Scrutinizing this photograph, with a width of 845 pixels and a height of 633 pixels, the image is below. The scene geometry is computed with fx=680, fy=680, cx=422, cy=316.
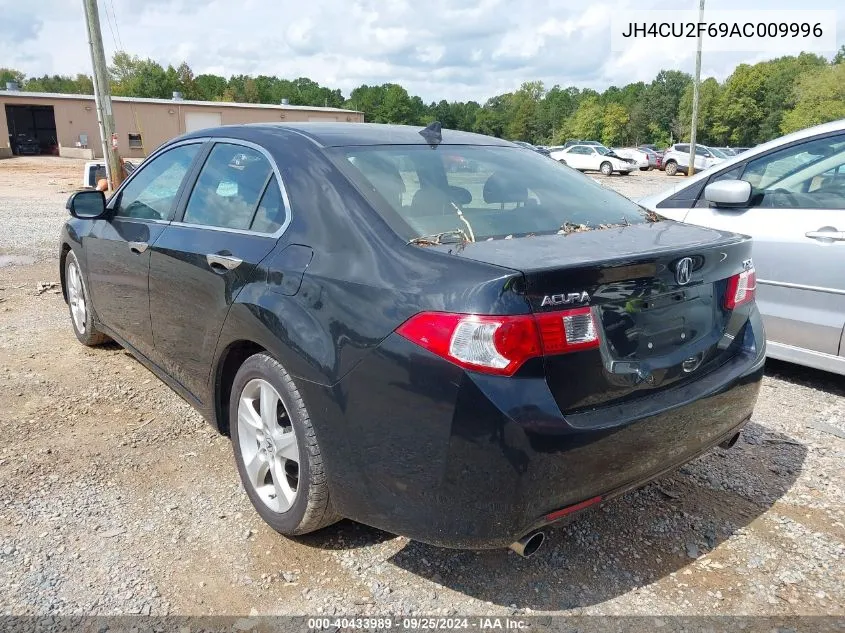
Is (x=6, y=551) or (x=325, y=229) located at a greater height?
(x=325, y=229)

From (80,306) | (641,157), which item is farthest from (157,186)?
(641,157)

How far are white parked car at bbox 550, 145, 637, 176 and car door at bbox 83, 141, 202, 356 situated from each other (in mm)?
30907

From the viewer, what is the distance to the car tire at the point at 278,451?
244cm

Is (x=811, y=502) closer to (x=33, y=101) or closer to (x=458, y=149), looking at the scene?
(x=458, y=149)

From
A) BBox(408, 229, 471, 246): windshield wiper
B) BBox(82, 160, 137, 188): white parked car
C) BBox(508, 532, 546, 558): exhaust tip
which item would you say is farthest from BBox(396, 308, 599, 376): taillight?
BBox(82, 160, 137, 188): white parked car

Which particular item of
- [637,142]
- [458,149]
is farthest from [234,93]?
[458,149]

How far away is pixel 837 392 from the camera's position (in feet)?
14.2

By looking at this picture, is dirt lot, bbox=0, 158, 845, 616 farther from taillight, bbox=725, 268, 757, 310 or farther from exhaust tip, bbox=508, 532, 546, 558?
taillight, bbox=725, 268, 757, 310

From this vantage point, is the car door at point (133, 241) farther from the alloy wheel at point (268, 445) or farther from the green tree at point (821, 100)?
the green tree at point (821, 100)

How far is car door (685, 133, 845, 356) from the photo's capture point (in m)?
3.98

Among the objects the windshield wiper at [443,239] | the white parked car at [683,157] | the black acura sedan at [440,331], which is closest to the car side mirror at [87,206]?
the black acura sedan at [440,331]

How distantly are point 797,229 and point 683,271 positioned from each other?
2.28 meters

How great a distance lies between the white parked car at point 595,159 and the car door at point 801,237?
29.8 meters

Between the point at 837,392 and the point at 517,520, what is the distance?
3271mm
